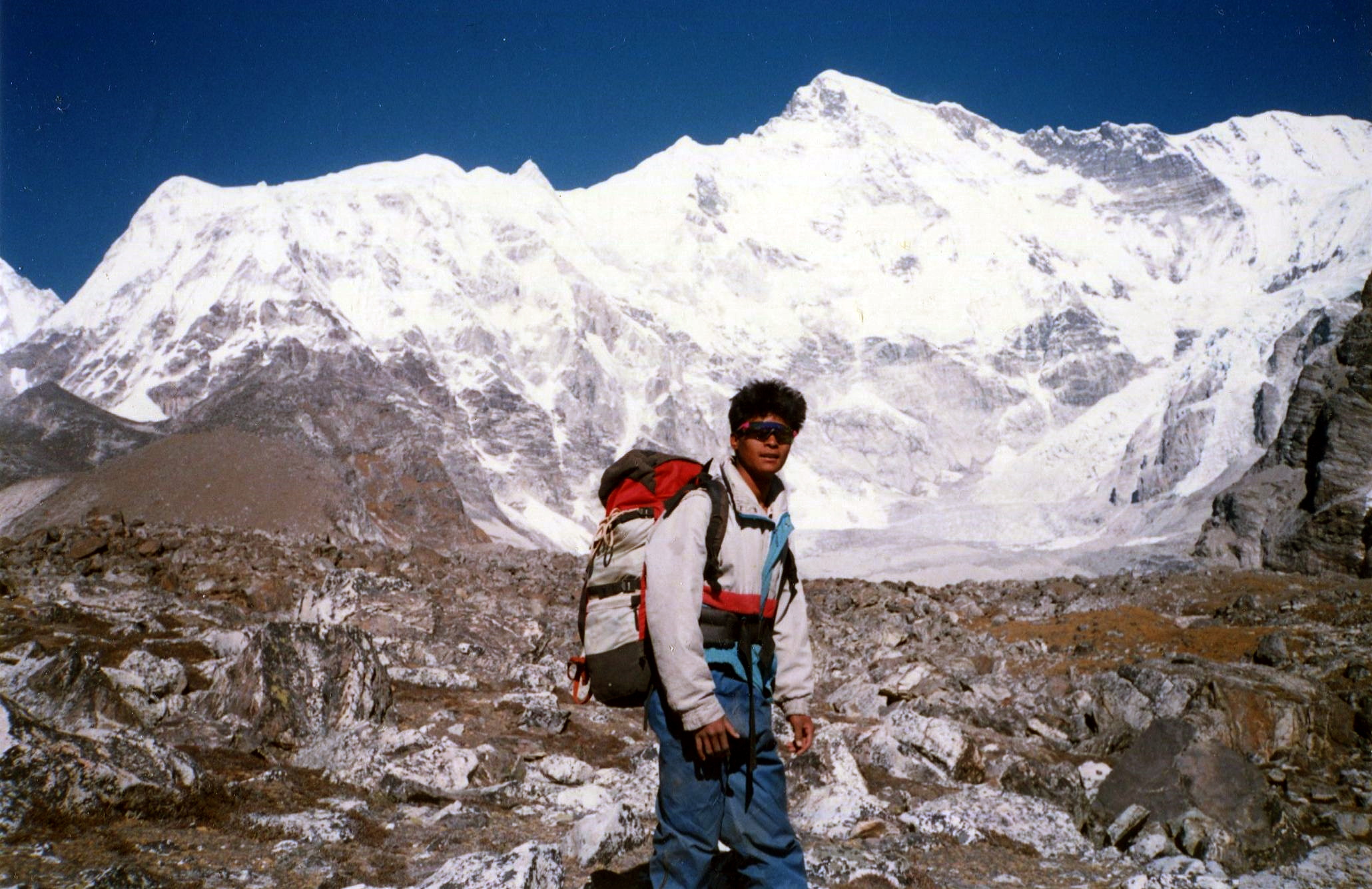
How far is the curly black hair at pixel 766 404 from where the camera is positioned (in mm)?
3990

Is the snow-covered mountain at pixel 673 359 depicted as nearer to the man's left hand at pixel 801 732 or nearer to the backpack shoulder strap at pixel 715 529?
the man's left hand at pixel 801 732

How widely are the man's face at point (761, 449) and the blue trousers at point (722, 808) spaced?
31.5 inches

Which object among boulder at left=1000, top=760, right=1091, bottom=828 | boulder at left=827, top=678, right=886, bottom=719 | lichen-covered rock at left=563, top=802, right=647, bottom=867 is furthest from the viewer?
boulder at left=827, top=678, right=886, bottom=719

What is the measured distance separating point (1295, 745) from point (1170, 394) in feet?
489

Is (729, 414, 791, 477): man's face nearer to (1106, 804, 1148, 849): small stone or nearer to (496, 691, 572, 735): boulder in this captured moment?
(1106, 804, 1148, 849): small stone

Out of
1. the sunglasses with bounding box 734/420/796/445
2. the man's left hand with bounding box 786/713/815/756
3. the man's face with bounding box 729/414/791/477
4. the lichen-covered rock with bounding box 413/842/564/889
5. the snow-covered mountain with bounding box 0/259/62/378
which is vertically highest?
the snow-covered mountain with bounding box 0/259/62/378

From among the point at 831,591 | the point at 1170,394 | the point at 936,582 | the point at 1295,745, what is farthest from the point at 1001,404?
the point at 1295,745

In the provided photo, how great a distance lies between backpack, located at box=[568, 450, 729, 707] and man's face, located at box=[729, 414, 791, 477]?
16 centimetres

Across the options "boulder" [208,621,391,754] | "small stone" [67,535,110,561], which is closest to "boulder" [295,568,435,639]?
"boulder" [208,621,391,754]

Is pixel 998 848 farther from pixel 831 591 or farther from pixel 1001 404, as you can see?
pixel 1001 404

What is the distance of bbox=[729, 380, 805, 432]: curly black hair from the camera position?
399cm

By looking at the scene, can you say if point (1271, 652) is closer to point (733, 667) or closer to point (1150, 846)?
point (1150, 846)

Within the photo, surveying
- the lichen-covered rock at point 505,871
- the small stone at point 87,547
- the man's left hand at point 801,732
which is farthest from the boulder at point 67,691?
the small stone at point 87,547

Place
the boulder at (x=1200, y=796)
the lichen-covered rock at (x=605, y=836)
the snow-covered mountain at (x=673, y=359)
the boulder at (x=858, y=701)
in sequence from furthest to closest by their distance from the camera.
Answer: the snow-covered mountain at (x=673, y=359) → the boulder at (x=858, y=701) → the boulder at (x=1200, y=796) → the lichen-covered rock at (x=605, y=836)
